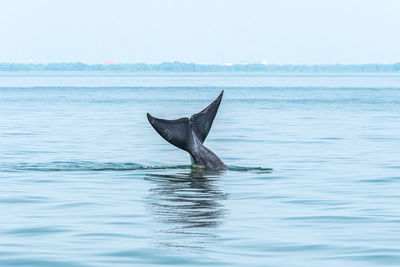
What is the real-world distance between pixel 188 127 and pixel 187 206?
3.29 metres

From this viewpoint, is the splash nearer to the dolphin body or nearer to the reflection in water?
the reflection in water

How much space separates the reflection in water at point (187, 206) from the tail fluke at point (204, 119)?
1.00 m

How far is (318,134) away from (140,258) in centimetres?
2359

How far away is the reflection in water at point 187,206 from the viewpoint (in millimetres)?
11094

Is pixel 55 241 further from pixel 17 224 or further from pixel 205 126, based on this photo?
pixel 205 126

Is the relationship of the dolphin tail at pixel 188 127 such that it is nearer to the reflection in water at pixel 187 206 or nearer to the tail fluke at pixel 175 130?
the tail fluke at pixel 175 130

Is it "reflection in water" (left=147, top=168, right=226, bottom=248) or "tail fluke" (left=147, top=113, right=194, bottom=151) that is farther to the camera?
"tail fluke" (left=147, top=113, right=194, bottom=151)

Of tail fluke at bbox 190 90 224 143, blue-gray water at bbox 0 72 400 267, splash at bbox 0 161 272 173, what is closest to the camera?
blue-gray water at bbox 0 72 400 267

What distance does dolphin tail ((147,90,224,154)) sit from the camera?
1628 centimetres

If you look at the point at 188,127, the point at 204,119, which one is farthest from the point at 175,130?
the point at 204,119

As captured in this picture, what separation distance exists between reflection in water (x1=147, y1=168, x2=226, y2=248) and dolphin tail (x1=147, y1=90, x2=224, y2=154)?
0.84 m

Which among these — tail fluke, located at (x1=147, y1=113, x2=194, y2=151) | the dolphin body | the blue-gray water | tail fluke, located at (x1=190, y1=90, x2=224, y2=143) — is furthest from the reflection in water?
tail fluke, located at (x1=190, y1=90, x2=224, y2=143)

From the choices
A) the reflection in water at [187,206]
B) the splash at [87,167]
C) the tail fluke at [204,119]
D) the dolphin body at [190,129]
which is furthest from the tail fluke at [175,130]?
the splash at [87,167]

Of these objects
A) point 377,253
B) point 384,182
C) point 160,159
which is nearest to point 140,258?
point 377,253
